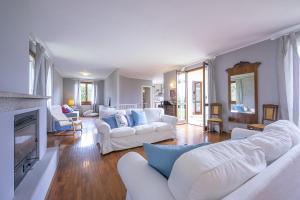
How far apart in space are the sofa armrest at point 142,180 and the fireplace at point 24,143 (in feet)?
3.65

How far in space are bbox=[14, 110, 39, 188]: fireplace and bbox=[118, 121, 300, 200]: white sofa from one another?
1124mm

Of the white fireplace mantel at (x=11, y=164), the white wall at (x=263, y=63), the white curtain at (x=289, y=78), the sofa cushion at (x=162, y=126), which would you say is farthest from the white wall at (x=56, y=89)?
the white curtain at (x=289, y=78)

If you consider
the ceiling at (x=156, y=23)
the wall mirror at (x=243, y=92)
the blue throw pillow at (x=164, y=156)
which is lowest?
the blue throw pillow at (x=164, y=156)

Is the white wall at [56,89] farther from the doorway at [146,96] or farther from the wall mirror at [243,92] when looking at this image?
the wall mirror at [243,92]

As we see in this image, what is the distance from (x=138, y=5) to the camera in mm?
2090

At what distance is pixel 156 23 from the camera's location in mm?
2590

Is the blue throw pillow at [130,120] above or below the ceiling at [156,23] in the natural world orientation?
below

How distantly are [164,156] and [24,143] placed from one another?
1.72 metres

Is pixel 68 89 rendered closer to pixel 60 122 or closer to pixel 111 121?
pixel 60 122

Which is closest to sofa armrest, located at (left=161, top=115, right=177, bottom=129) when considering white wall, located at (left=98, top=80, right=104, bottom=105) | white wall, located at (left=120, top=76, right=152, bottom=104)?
white wall, located at (left=120, top=76, right=152, bottom=104)

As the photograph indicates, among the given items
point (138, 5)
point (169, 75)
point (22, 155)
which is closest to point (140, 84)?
point (169, 75)

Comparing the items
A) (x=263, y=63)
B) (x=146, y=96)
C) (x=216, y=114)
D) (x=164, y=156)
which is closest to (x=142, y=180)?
(x=164, y=156)

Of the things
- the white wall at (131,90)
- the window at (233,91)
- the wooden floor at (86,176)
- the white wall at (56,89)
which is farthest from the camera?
the white wall at (131,90)

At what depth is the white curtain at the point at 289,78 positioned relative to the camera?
2.90 m
